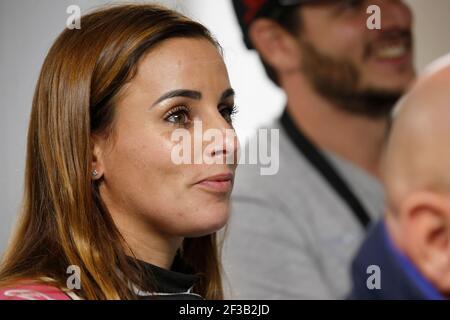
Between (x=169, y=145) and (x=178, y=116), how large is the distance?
42mm

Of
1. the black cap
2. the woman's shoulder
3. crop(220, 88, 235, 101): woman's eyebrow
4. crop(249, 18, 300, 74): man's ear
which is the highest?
the black cap

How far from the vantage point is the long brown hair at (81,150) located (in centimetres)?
88

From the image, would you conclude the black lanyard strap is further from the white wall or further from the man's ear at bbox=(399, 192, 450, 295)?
the man's ear at bbox=(399, 192, 450, 295)

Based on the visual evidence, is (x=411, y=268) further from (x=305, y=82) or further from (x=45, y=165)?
(x=305, y=82)

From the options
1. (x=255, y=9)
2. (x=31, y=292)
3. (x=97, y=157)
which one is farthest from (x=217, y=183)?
(x=255, y=9)

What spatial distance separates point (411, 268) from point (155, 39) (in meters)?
0.42

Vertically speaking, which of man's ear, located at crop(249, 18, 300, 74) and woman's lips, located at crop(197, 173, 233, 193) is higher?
man's ear, located at crop(249, 18, 300, 74)

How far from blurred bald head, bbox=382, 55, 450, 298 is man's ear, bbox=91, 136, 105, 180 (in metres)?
0.39

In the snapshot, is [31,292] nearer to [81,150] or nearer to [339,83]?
[81,150]

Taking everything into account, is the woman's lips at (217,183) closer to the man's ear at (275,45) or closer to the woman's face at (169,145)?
the woman's face at (169,145)

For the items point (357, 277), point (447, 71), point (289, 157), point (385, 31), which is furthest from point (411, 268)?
point (385, 31)

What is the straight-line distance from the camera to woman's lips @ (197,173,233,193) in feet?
2.97

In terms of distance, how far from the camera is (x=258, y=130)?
126 centimetres

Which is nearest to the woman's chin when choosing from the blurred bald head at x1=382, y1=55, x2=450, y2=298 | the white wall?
the blurred bald head at x1=382, y1=55, x2=450, y2=298
